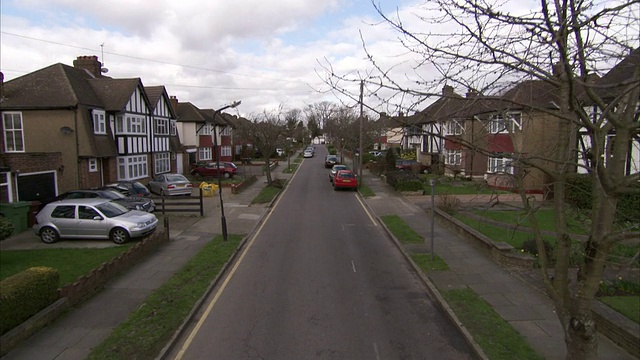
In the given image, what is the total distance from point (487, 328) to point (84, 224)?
44.9 ft

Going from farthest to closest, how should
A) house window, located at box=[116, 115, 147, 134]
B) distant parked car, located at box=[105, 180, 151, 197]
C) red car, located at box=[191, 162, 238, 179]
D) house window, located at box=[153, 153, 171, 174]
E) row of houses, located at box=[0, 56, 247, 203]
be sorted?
red car, located at box=[191, 162, 238, 179] < house window, located at box=[153, 153, 171, 174] < house window, located at box=[116, 115, 147, 134] < distant parked car, located at box=[105, 180, 151, 197] < row of houses, located at box=[0, 56, 247, 203]

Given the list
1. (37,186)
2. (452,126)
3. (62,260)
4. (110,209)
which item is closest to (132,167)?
(37,186)

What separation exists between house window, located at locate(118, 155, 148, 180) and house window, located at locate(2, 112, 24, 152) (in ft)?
18.3

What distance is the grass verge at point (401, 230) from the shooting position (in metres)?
16.0

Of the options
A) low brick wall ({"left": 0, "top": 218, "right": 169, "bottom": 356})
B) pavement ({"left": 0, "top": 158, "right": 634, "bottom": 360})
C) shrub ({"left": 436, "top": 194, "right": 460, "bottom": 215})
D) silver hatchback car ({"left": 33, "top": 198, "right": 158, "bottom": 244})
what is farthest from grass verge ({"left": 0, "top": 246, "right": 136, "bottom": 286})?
shrub ({"left": 436, "top": 194, "right": 460, "bottom": 215})

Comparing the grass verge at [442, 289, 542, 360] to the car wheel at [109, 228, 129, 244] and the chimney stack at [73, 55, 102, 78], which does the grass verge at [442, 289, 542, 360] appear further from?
the chimney stack at [73, 55, 102, 78]

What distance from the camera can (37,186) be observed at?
20.0 meters

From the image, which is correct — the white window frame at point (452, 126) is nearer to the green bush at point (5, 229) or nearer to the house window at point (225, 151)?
the green bush at point (5, 229)

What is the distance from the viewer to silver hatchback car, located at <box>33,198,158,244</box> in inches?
603

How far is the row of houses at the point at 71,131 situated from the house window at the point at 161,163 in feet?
3.18

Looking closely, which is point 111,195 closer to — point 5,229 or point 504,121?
point 5,229

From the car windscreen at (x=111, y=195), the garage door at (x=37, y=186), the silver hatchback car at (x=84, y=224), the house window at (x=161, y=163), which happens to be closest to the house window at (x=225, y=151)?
the house window at (x=161, y=163)

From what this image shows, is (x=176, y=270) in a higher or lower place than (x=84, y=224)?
lower

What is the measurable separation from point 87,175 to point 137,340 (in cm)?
1939
